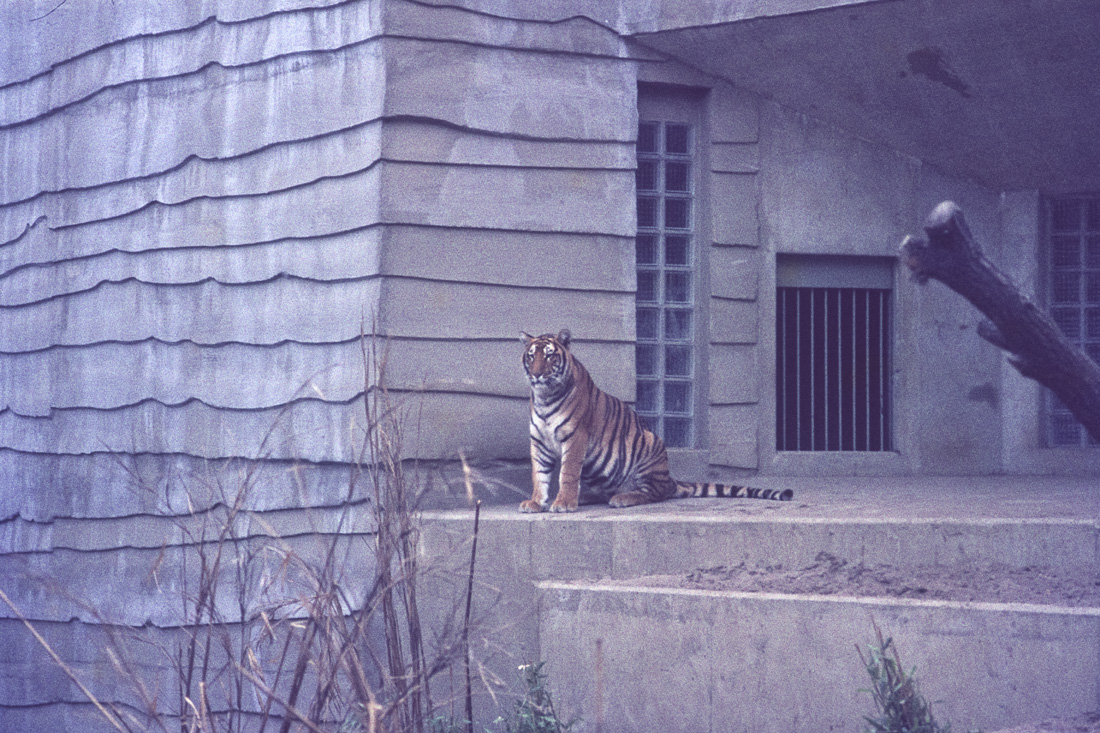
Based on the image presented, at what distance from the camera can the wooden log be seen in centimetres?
188

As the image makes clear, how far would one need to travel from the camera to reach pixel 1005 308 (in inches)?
75.1

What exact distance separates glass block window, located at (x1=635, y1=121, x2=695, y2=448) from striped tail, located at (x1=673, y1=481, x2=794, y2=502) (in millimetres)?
663

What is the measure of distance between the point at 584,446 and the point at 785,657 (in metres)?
1.81

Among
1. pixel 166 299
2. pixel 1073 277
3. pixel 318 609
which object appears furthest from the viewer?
pixel 1073 277

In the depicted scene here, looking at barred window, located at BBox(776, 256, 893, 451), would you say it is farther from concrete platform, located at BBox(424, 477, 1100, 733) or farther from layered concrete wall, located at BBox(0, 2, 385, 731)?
layered concrete wall, located at BBox(0, 2, 385, 731)

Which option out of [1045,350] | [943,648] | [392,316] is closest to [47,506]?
[392,316]

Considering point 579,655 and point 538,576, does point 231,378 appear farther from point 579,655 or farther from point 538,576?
point 579,655

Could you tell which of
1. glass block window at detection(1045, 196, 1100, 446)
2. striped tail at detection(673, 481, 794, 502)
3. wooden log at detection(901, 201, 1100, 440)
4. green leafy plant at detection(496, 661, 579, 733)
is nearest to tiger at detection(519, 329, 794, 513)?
striped tail at detection(673, 481, 794, 502)

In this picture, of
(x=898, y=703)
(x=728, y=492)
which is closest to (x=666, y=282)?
(x=728, y=492)

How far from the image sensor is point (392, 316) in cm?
605

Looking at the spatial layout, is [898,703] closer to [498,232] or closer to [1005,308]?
[1005,308]

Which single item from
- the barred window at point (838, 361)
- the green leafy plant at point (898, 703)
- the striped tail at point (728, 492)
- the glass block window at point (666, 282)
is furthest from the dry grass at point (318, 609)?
the barred window at point (838, 361)

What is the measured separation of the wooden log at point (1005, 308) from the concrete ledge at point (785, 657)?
7.98 ft

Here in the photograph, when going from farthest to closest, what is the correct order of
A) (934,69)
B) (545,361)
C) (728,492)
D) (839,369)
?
(839,369) → (934,69) → (728,492) → (545,361)
